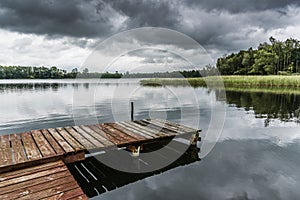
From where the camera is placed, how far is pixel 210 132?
905 cm

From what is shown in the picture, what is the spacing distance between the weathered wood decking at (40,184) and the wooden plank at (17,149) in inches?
12.7

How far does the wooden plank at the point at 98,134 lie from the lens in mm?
5402

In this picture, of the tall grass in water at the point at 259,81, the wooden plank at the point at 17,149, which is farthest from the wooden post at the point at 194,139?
the tall grass in water at the point at 259,81

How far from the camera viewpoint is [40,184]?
328 cm

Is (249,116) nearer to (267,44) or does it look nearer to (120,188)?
(120,188)

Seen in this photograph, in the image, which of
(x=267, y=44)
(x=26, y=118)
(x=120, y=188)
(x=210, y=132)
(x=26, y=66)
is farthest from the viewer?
(x=26, y=66)

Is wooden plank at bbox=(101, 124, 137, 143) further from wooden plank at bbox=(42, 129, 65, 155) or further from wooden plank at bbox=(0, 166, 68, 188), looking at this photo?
wooden plank at bbox=(0, 166, 68, 188)

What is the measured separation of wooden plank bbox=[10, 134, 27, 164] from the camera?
4155 millimetres

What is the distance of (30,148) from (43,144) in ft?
1.09

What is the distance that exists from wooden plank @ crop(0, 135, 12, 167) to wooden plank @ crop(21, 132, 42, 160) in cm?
33

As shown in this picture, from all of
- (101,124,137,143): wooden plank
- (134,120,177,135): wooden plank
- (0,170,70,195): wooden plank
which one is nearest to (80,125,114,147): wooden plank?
(101,124,137,143): wooden plank

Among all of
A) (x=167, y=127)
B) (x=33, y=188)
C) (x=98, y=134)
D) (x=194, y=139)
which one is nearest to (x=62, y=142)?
(x=98, y=134)

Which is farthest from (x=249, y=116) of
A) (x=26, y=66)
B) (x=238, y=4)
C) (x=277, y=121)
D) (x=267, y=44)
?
(x=26, y=66)

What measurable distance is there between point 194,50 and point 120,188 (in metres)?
6.15
